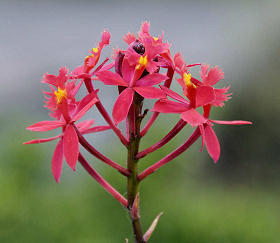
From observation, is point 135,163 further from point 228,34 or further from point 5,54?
point 5,54

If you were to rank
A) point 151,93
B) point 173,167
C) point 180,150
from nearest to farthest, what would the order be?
1. point 151,93
2. point 180,150
3. point 173,167

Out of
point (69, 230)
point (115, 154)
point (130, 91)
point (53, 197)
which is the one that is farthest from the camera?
point (115, 154)

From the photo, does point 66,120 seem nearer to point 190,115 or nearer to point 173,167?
point 190,115

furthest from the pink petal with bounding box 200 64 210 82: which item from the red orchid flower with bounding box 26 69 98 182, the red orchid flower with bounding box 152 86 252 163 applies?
the red orchid flower with bounding box 26 69 98 182

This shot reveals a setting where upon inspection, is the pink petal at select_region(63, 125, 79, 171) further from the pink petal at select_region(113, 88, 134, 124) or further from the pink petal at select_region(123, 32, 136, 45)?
the pink petal at select_region(123, 32, 136, 45)

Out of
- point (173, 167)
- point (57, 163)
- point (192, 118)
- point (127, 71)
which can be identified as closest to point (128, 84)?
point (127, 71)

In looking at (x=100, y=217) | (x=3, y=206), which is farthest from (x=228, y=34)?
(x=3, y=206)
